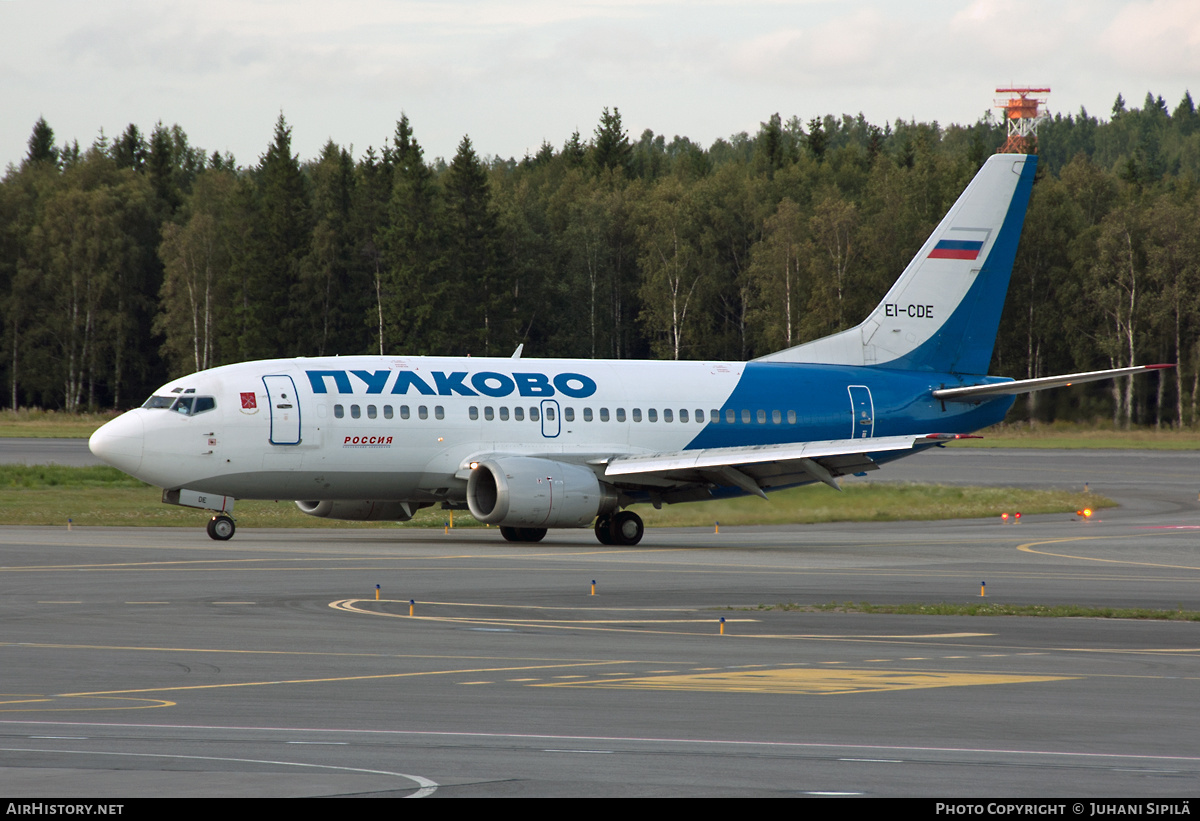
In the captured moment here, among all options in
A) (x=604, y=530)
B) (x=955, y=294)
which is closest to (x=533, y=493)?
(x=604, y=530)

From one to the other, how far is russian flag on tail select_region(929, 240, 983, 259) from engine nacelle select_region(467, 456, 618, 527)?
1351cm

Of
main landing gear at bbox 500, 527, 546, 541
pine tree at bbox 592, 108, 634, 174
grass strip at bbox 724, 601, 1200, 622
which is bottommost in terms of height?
main landing gear at bbox 500, 527, 546, 541

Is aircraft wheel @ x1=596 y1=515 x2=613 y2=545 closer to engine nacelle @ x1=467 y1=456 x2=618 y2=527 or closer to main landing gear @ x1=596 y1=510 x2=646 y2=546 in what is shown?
main landing gear @ x1=596 y1=510 x2=646 y2=546

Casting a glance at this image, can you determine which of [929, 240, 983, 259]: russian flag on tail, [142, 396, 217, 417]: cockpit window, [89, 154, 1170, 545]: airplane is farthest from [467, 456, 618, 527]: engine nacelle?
[929, 240, 983, 259]: russian flag on tail

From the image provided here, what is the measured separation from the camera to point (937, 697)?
14133 millimetres

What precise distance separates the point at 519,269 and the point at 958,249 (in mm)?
68775

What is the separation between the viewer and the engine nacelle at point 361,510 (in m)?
36.5

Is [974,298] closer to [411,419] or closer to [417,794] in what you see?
[411,419]

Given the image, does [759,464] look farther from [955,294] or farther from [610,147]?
[610,147]

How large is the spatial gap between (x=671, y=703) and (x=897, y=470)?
49741 millimetres

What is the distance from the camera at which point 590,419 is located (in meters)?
37.1

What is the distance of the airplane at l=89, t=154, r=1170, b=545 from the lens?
1324 inches

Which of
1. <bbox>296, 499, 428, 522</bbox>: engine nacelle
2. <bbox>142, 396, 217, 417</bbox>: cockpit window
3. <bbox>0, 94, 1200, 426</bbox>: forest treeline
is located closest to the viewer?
<bbox>142, 396, 217, 417</bbox>: cockpit window

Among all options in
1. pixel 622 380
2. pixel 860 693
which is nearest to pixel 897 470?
pixel 622 380
